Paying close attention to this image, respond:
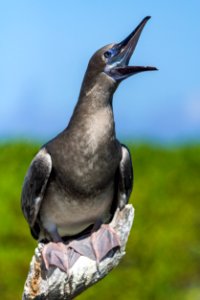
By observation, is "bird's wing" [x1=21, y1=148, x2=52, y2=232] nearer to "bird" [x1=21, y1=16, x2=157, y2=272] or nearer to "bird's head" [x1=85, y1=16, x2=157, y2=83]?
"bird" [x1=21, y1=16, x2=157, y2=272]

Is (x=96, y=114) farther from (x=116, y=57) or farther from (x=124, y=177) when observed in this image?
(x=124, y=177)

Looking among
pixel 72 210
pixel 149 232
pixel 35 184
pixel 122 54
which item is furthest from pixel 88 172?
pixel 149 232

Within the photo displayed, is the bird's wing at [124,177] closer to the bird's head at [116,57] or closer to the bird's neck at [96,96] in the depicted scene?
the bird's neck at [96,96]

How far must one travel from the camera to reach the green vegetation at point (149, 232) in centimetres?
1661

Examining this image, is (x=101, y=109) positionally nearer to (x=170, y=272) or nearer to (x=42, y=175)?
(x=42, y=175)

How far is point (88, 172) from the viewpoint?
7863 millimetres

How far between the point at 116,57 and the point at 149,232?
9.74 meters

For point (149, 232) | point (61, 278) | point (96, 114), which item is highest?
point (96, 114)

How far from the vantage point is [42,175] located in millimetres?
8047

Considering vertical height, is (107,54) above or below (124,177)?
above

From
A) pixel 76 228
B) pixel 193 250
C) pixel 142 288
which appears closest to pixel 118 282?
pixel 142 288

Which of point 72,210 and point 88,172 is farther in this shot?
point 72,210

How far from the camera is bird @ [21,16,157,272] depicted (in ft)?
25.6

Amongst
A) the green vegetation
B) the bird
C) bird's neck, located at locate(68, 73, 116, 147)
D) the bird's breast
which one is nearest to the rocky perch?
the bird
